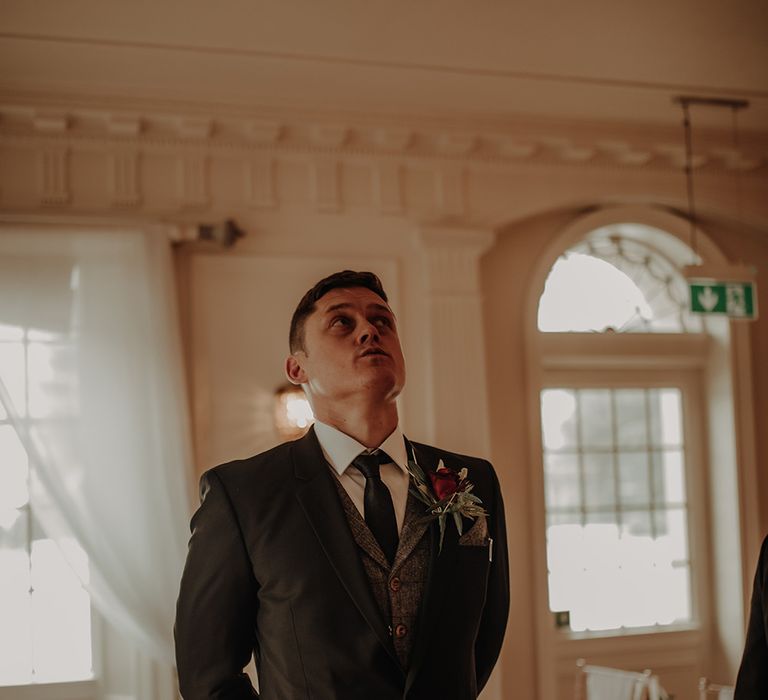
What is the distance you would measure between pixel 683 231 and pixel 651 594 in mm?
1901

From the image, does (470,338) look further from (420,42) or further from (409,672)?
(409,672)

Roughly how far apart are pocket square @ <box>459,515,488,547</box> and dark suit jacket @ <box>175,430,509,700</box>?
12 mm

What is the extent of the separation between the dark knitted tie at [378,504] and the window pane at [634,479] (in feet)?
11.4

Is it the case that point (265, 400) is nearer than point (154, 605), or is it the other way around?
point (154, 605)

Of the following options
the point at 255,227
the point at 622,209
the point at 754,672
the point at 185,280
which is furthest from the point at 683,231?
the point at 754,672

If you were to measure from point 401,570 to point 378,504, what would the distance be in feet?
0.39

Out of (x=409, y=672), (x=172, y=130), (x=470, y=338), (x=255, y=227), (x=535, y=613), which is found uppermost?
(x=172, y=130)

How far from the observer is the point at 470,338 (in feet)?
14.0

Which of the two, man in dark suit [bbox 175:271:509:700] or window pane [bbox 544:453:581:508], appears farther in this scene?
window pane [bbox 544:453:581:508]

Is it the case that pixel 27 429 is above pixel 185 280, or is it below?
below

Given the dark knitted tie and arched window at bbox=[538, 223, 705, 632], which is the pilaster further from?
the dark knitted tie

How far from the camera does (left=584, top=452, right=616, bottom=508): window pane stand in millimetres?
4754

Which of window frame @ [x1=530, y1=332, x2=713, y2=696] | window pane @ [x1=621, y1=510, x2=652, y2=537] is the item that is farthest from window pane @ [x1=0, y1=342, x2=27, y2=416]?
window pane @ [x1=621, y1=510, x2=652, y2=537]

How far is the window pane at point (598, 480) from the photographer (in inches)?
187
